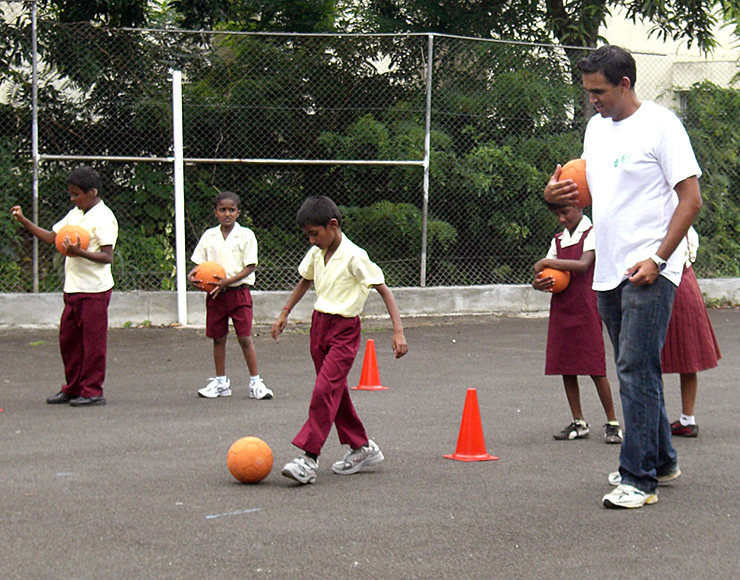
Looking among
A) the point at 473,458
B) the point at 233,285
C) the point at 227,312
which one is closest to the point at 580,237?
the point at 473,458

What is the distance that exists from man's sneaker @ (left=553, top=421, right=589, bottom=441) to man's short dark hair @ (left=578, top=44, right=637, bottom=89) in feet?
8.42

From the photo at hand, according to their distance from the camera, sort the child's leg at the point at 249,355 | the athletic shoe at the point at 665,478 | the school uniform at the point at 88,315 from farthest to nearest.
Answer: the child's leg at the point at 249,355, the school uniform at the point at 88,315, the athletic shoe at the point at 665,478

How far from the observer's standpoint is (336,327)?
5.57m

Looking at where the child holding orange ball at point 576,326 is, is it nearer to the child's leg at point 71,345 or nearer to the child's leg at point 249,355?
the child's leg at point 249,355

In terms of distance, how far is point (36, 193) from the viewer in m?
11.6

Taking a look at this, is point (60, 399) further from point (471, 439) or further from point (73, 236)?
point (471, 439)

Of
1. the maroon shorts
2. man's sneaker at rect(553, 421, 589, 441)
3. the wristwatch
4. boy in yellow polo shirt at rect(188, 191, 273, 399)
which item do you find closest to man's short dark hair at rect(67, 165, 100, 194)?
boy in yellow polo shirt at rect(188, 191, 273, 399)

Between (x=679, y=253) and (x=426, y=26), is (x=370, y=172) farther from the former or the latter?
(x=679, y=253)

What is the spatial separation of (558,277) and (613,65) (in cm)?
202

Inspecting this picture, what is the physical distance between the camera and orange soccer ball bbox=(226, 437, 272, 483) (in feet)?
17.1

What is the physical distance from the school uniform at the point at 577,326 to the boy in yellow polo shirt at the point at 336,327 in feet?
4.69

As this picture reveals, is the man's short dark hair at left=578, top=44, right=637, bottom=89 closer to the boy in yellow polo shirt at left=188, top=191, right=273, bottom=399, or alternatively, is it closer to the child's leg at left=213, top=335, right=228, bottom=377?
the boy in yellow polo shirt at left=188, top=191, right=273, bottom=399

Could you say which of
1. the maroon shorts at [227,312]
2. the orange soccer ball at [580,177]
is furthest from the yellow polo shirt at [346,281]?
the maroon shorts at [227,312]

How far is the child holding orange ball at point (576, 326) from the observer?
6.39 meters
